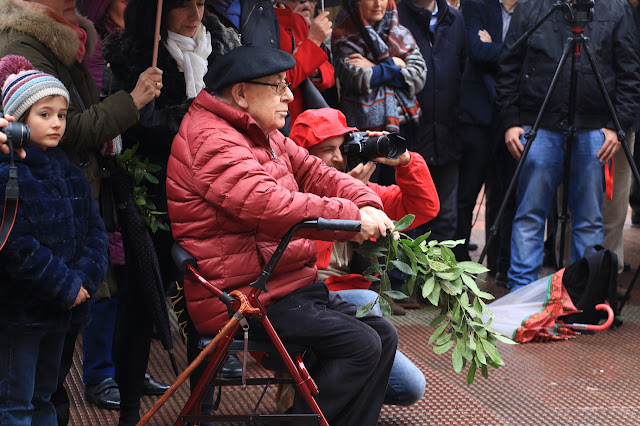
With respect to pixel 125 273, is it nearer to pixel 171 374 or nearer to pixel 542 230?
pixel 171 374

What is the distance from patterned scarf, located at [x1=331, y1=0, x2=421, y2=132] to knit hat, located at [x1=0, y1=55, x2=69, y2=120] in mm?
2868

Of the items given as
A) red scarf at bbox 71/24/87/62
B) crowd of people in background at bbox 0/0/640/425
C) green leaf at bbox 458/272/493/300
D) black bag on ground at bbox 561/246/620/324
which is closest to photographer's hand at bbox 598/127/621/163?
crowd of people in background at bbox 0/0/640/425

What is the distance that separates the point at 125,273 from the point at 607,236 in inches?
165

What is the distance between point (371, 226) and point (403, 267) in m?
0.26

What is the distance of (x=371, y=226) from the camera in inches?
125

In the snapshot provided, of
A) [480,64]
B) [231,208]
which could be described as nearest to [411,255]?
[231,208]

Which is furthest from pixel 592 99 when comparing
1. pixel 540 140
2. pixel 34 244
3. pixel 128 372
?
pixel 34 244

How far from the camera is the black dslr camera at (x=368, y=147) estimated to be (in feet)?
12.1

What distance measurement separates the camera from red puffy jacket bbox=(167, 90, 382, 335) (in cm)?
303

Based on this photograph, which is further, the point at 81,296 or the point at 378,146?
the point at 378,146

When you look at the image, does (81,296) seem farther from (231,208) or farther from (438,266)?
(438,266)

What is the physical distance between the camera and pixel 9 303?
114 inches

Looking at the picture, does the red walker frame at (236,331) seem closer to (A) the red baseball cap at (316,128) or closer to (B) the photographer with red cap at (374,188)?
(B) the photographer with red cap at (374,188)

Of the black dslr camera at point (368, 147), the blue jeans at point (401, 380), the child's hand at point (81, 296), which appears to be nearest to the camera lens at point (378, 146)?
the black dslr camera at point (368, 147)
